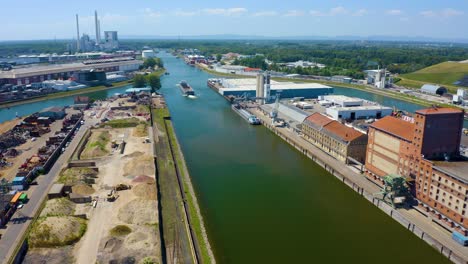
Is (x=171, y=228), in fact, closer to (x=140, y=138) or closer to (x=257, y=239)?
(x=257, y=239)

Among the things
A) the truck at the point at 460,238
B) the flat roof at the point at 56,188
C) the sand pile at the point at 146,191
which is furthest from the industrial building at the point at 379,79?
the flat roof at the point at 56,188

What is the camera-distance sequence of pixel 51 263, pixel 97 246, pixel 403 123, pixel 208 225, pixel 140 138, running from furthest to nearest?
1. pixel 140 138
2. pixel 403 123
3. pixel 208 225
4. pixel 97 246
5. pixel 51 263

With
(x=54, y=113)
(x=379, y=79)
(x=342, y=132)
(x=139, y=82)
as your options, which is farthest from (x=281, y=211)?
(x=379, y=79)

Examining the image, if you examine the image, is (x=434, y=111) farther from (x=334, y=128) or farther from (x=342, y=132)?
(x=334, y=128)

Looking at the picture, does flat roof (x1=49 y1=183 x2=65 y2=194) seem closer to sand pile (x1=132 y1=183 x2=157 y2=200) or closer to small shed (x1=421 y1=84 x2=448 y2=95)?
sand pile (x1=132 y1=183 x2=157 y2=200)

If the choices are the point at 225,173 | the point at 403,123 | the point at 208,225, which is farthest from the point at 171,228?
the point at 403,123

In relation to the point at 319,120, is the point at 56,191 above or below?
below

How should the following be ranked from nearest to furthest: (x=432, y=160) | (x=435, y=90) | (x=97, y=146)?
(x=432, y=160)
(x=97, y=146)
(x=435, y=90)
